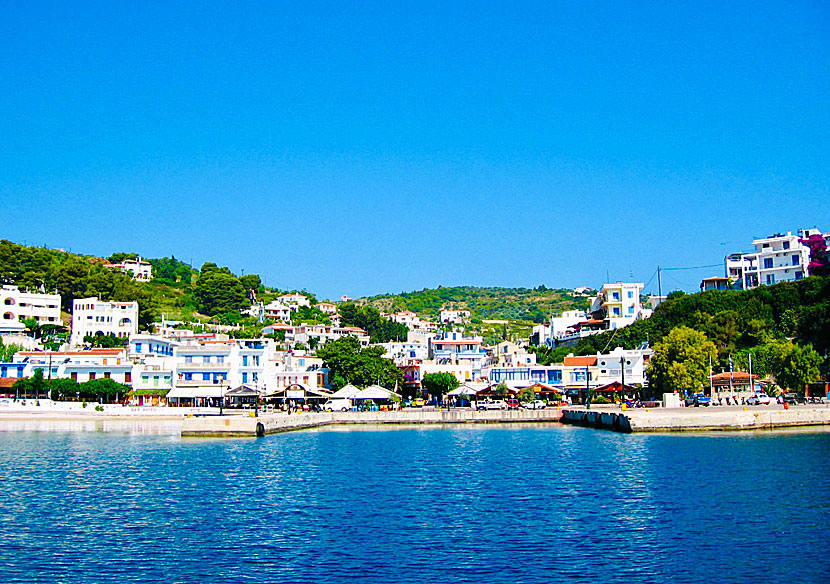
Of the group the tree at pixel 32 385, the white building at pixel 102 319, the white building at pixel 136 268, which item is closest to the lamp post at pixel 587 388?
the tree at pixel 32 385

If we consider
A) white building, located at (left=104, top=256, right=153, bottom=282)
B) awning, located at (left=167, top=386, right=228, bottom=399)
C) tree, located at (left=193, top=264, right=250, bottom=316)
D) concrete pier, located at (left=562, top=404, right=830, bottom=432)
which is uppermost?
white building, located at (left=104, top=256, right=153, bottom=282)

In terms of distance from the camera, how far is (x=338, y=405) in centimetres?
7294

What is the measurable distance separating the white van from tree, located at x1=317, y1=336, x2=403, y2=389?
28.2ft

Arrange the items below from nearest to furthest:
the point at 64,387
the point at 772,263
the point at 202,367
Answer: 1. the point at 64,387
2. the point at 202,367
3. the point at 772,263

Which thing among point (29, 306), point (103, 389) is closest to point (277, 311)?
point (29, 306)

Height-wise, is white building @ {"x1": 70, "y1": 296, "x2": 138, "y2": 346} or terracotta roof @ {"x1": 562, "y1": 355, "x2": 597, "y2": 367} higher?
white building @ {"x1": 70, "y1": 296, "x2": 138, "y2": 346}

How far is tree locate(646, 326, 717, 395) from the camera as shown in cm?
6962

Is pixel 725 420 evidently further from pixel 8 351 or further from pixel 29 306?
pixel 29 306

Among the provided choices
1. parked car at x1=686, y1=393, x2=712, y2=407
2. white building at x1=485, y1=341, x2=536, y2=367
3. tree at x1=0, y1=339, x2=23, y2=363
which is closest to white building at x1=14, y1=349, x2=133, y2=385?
tree at x1=0, y1=339, x2=23, y2=363

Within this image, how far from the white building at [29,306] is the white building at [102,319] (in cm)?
758

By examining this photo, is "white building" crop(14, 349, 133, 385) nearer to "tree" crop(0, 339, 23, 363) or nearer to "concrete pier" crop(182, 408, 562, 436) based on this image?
"tree" crop(0, 339, 23, 363)

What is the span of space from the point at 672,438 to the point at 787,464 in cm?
1337

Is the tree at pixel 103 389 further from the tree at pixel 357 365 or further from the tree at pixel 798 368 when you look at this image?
the tree at pixel 798 368

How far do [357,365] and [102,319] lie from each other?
39.1m
